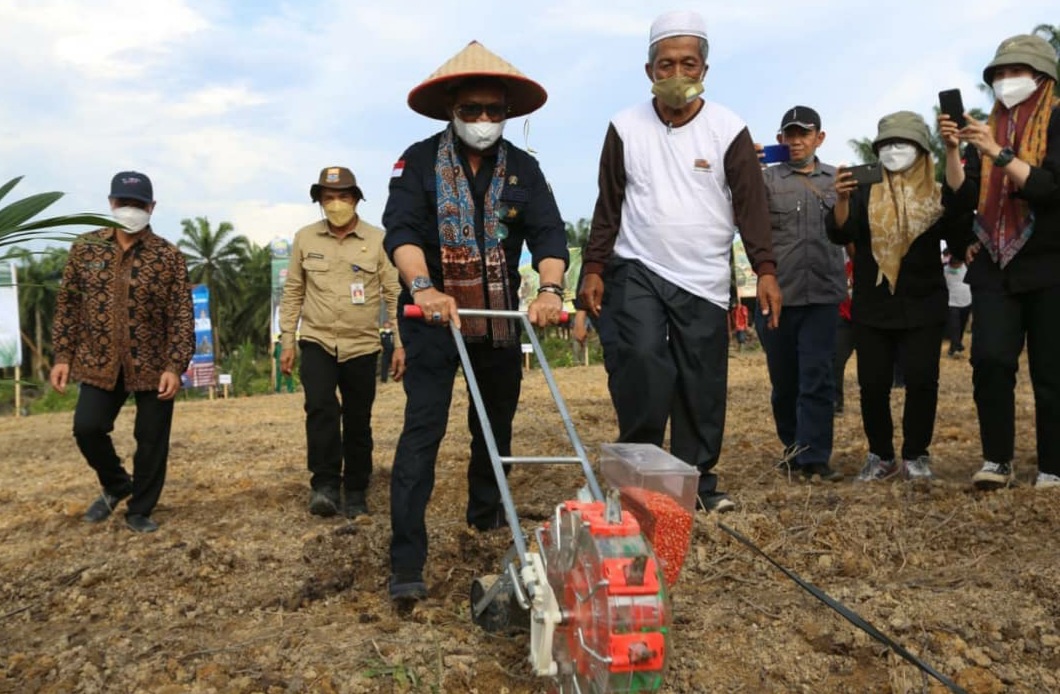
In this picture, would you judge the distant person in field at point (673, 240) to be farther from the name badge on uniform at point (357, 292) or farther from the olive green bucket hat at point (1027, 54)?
the name badge on uniform at point (357, 292)

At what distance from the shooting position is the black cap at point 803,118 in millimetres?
5566

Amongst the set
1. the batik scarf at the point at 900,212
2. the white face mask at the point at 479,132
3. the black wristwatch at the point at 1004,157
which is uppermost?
the white face mask at the point at 479,132

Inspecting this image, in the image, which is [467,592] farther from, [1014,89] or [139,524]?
[1014,89]

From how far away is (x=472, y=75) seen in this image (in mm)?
3520

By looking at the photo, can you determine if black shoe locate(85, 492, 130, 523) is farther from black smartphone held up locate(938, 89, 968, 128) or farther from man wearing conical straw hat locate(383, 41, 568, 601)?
black smartphone held up locate(938, 89, 968, 128)

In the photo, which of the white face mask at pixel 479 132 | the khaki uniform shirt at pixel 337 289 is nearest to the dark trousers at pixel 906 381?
the white face mask at pixel 479 132

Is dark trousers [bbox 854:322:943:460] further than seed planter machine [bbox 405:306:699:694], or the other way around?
dark trousers [bbox 854:322:943:460]

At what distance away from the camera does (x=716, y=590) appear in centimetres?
345

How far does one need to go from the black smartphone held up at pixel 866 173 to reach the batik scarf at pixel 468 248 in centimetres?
199

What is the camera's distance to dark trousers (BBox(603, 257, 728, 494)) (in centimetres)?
404

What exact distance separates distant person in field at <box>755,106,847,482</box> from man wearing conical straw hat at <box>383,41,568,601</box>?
2.01 meters

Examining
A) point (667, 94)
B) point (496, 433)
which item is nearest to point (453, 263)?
point (496, 433)

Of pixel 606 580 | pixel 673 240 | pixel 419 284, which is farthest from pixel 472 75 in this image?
pixel 606 580

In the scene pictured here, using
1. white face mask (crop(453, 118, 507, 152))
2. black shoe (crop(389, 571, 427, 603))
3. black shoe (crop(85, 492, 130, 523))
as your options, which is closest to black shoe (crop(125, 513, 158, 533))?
black shoe (crop(85, 492, 130, 523))
